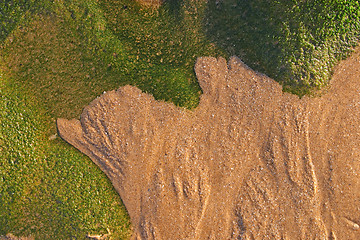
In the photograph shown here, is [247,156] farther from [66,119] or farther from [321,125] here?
[66,119]

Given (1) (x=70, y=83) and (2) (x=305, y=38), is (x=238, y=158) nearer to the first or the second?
(2) (x=305, y=38)

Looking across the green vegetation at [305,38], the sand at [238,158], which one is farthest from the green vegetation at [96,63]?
the sand at [238,158]

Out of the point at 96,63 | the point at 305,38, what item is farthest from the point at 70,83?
the point at 305,38

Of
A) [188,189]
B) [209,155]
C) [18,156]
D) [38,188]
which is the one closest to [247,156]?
[209,155]

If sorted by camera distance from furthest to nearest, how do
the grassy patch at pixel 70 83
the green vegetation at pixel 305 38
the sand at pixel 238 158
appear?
the grassy patch at pixel 70 83 → the green vegetation at pixel 305 38 → the sand at pixel 238 158

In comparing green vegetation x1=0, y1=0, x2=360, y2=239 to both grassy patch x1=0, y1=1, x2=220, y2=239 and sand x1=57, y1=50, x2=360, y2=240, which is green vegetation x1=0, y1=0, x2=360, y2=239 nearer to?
grassy patch x1=0, y1=1, x2=220, y2=239

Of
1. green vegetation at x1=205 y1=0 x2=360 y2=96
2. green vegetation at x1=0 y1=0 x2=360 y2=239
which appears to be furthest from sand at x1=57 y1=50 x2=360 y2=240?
green vegetation at x1=0 y1=0 x2=360 y2=239

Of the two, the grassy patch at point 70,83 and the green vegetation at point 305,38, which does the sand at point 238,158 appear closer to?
the green vegetation at point 305,38
